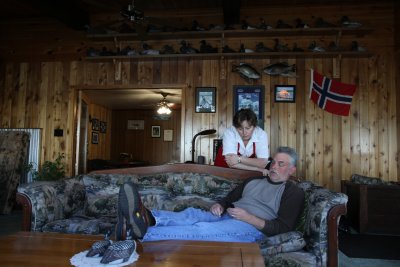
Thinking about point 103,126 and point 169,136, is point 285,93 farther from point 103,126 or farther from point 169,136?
point 103,126

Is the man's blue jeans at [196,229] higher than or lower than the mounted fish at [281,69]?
lower

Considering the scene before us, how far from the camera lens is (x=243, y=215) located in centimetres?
186

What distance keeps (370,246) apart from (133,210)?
8.94 feet

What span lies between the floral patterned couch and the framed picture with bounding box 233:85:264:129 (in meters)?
1.89

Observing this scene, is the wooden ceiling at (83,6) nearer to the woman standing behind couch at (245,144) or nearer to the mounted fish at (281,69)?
the mounted fish at (281,69)

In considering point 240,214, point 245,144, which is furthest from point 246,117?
point 240,214

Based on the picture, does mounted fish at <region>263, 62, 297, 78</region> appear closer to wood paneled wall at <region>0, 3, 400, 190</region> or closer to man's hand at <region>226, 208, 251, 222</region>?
wood paneled wall at <region>0, 3, 400, 190</region>

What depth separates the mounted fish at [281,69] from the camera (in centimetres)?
442

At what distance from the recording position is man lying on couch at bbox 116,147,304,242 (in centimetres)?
156

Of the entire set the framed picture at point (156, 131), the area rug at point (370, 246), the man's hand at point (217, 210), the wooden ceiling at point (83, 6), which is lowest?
the area rug at point (370, 246)

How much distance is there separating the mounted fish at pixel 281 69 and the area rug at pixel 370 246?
7.21 feet

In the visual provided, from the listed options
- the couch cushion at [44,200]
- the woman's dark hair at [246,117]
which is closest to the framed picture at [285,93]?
the woman's dark hair at [246,117]

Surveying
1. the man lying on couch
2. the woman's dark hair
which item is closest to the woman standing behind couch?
the woman's dark hair

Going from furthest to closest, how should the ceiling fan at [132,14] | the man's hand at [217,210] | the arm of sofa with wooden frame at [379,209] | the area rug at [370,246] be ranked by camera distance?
1. the arm of sofa with wooden frame at [379,209]
2. the ceiling fan at [132,14]
3. the area rug at [370,246]
4. the man's hand at [217,210]
